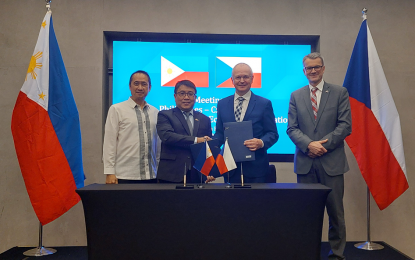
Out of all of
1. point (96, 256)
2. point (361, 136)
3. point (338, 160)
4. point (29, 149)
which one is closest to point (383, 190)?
point (361, 136)

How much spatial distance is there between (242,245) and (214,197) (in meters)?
0.34

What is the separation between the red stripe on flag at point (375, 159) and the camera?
3.09 m

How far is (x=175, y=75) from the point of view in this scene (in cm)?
377

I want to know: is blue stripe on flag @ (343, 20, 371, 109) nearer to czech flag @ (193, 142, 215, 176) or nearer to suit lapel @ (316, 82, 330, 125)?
suit lapel @ (316, 82, 330, 125)

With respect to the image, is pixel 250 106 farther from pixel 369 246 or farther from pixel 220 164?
pixel 369 246

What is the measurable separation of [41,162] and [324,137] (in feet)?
8.15

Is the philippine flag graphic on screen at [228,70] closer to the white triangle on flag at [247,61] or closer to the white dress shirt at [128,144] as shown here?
the white triangle on flag at [247,61]

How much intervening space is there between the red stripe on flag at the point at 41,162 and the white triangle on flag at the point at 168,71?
1.41 m

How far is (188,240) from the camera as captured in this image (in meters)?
1.88

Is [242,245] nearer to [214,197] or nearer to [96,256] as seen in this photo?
[214,197]

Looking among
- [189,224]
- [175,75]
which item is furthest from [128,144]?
[175,75]

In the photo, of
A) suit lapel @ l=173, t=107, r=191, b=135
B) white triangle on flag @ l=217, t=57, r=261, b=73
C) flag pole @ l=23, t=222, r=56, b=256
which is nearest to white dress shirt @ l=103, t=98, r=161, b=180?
suit lapel @ l=173, t=107, r=191, b=135

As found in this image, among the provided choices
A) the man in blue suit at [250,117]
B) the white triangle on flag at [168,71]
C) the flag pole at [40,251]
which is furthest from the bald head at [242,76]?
the flag pole at [40,251]

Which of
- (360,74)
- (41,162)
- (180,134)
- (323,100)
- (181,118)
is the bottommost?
(41,162)
